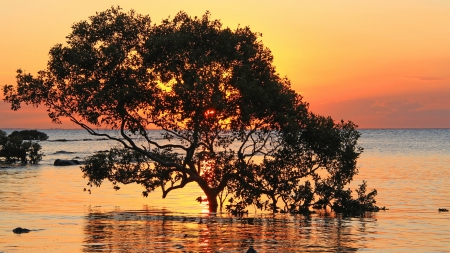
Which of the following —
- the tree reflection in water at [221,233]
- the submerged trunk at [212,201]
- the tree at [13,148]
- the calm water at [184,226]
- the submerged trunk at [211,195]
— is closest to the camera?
the tree reflection in water at [221,233]

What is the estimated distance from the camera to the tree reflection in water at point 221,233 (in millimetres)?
32125

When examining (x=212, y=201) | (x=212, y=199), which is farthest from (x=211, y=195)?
(x=212, y=201)

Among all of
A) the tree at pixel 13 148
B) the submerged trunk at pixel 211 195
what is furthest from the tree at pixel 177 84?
the tree at pixel 13 148

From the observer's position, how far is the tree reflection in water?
32.1 m

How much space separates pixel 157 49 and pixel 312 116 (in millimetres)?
11767

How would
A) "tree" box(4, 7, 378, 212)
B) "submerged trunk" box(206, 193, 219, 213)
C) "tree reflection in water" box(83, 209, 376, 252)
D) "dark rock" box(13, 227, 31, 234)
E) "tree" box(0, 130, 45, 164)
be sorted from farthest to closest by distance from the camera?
"tree" box(0, 130, 45, 164), "submerged trunk" box(206, 193, 219, 213), "tree" box(4, 7, 378, 212), "dark rock" box(13, 227, 31, 234), "tree reflection in water" box(83, 209, 376, 252)

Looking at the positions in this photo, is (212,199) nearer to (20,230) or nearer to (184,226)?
(184,226)

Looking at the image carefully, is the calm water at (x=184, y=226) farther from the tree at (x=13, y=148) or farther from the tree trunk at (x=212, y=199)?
the tree at (x=13, y=148)

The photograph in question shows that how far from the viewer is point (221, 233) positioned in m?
36.8

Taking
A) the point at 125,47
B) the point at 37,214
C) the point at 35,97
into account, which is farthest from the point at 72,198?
the point at 125,47

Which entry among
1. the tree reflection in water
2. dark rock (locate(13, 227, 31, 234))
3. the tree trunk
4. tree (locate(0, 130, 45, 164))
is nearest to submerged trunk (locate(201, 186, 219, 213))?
the tree trunk

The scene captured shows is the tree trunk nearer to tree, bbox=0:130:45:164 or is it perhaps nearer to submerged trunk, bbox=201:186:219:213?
submerged trunk, bbox=201:186:219:213

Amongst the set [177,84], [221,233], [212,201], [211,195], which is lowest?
[221,233]

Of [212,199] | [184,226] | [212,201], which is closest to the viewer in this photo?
[184,226]
